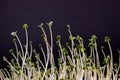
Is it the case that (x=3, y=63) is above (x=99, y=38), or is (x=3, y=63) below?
below

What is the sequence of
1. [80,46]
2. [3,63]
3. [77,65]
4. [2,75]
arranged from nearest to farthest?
[80,46] → [77,65] → [2,75] → [3,63]

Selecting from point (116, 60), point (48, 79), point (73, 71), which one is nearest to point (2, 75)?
point (48, 79)

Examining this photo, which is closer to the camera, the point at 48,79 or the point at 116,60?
the point at 48,79

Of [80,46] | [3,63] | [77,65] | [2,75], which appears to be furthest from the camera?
[3,63]

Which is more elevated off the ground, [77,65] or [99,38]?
[99,38]

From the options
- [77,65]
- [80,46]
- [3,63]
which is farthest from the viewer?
[3,63]

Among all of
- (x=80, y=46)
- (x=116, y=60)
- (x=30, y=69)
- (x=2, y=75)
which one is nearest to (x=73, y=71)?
(x=80, y=46)

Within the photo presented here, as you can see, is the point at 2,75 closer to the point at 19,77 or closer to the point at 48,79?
the point at 19,77

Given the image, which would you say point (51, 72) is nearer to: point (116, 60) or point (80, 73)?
point (80, 73)

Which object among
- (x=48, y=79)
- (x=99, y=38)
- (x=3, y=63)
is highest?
(x=99, y=38)
